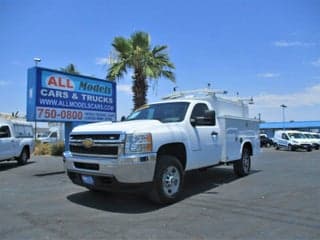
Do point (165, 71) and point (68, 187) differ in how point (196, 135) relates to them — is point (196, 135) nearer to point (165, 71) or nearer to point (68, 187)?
point (68, 187)

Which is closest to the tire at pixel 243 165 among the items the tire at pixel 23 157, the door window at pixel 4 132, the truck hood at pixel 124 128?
the truck hood at pixel 124 128

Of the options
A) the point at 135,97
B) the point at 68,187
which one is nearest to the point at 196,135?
the point at 68,187

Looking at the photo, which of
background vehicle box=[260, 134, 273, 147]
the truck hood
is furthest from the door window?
background vehicle box=[260, 134, 273, 147]

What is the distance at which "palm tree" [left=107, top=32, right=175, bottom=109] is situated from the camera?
2156 centimetres

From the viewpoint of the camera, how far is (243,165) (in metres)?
11.0

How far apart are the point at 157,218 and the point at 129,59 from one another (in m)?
16.5

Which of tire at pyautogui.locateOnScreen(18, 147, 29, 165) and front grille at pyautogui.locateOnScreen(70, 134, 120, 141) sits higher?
front grille at pyautogui.locateOnScreen(70, 134, 120, 141)

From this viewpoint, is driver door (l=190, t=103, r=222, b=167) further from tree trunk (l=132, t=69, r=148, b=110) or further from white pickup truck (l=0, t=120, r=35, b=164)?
tree trunk (l=132, t=69, r=148, b=110)

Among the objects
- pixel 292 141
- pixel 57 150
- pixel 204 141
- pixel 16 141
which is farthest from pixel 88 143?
pixel 292 141

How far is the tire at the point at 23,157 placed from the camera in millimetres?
16077

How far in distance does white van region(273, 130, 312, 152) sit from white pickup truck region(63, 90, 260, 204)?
23.2m

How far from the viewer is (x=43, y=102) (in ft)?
44.1

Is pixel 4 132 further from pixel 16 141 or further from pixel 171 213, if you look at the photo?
pixel 171 213

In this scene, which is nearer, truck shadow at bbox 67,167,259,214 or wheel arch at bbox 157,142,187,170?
truck shadow at bbox 67,167,259,214
